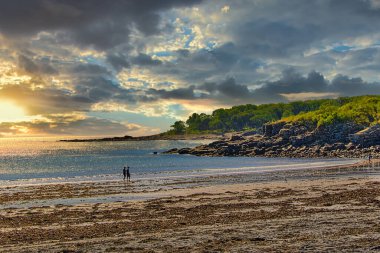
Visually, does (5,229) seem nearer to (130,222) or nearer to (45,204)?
(130,222)

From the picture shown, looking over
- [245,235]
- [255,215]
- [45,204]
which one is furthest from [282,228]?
[45,204]

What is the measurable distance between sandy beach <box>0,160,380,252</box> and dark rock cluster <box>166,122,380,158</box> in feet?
268

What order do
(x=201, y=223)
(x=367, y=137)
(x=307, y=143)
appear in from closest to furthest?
1. (x=201, y=223)
2. (x=367, y=137)
3. (x=307, y=143)

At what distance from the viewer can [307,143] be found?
128875mm

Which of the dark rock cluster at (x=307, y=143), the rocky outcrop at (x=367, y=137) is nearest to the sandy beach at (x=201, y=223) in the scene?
the dark rock cluster at (x=307, y=143)

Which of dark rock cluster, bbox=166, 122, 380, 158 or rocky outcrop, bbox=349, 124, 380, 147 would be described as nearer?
dark rock cluster, bbox=166, 122, 380, 158

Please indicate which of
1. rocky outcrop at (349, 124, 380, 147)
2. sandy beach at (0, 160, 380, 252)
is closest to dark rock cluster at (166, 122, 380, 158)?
rocky outcrop at (349, 124, 380, 147)

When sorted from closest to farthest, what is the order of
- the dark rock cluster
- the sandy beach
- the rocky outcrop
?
1. the sandy beach
2. the dark rock cluster
3. the rocky outcrop

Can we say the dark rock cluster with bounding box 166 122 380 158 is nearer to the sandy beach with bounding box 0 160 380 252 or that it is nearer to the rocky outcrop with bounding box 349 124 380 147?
the rocky outcrop with bounding box 349 124 380 147

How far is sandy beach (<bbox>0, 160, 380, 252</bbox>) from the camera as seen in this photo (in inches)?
662

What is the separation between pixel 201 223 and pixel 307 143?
371 ft

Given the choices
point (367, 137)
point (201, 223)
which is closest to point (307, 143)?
point (367, 137)

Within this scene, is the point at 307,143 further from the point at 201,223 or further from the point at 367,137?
the point at 201,223

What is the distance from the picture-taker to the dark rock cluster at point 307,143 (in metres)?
116
